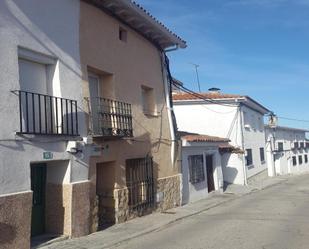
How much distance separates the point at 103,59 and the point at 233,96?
629 inches

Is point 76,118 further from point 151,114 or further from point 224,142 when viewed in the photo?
point 224,142

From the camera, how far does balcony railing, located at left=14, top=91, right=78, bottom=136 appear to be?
9.24 m

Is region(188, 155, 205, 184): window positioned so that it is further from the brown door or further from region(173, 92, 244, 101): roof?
region(173, 92, 244, 101): roof

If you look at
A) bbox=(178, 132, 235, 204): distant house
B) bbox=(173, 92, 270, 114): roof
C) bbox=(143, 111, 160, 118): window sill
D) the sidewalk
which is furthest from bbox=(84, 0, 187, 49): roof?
bbox=(173, 92, 270, 114): roof

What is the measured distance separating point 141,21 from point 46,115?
532cm

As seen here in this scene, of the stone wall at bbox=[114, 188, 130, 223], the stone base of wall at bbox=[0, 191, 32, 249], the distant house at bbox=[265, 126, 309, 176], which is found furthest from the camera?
Answer: the distant house at bbox=[265, 126, 309, 176]

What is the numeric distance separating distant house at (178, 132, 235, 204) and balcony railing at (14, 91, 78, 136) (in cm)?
783

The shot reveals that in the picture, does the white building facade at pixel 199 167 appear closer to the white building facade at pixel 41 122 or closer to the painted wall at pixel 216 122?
the painted wall at pixel 216 122

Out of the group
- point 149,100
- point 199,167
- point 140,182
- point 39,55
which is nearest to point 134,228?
point 140,182

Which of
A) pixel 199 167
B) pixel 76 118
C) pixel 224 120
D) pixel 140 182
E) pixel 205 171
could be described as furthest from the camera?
pixel 224 120

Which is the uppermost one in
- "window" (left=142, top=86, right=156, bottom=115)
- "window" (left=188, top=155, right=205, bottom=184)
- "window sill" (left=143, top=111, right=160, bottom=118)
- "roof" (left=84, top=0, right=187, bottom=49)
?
"roof" (left=84, top=0, right=187, bottom=49)

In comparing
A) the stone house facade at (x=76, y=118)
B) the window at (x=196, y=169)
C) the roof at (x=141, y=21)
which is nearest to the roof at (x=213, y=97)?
the window at (x=196, y=169)

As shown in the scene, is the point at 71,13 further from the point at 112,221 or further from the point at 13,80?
the point at 112,221

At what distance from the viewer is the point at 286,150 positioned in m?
39.3
